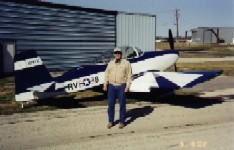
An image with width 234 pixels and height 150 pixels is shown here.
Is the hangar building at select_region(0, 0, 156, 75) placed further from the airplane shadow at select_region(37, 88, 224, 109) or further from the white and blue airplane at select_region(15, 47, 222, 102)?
the white and blue airplane at select_region(15, 47, 222, 102)

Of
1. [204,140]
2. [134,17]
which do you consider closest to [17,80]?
[204,140]

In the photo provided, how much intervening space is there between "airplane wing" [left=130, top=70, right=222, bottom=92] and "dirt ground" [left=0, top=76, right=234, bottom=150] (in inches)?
26.4

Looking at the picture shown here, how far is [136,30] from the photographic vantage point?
92.9 ft

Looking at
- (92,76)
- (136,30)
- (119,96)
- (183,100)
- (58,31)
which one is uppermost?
(136,30)

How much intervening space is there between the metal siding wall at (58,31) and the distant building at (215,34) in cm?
8660

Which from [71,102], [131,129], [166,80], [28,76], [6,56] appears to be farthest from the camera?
[6,56]

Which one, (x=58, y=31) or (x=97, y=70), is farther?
(x=58, y=31)

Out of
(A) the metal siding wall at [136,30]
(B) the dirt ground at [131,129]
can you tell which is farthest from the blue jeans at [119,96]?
(A) the metal siding wall at [136,30]

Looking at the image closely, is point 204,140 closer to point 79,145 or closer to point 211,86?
point 79,145

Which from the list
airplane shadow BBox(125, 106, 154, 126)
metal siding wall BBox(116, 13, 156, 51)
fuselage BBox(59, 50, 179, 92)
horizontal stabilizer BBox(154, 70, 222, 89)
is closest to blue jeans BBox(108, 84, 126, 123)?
airplane shadow BBox(125, 106, 154, 126)

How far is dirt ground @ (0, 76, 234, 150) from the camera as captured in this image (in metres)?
6.79

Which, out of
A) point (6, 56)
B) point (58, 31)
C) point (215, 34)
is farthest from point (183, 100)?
point (215, 34)

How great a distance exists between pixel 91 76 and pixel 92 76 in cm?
4

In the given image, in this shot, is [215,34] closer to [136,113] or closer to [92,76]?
[92,76]
